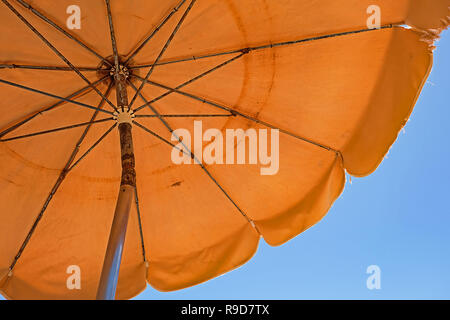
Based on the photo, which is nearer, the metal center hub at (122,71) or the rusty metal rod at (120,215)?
the rusty metal rod at (120,215)

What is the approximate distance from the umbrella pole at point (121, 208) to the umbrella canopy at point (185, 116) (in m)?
0.32

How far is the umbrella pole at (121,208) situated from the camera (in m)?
2.64

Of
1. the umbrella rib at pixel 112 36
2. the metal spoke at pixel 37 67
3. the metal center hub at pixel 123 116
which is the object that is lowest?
the metal center hub at pixel 123 116

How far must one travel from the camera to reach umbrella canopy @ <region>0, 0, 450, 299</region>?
3.43m

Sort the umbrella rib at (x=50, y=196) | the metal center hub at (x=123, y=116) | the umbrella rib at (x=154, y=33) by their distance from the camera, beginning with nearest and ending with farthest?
the umbrella rib at (x=154, y=33)
the metal center hub at (x=123, y=116)
the umbrella rib at (x=50, y=196)

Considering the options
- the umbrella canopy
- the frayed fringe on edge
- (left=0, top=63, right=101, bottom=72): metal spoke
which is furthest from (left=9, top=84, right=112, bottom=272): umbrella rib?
the frayed fringe on edge

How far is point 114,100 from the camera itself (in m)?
4.27

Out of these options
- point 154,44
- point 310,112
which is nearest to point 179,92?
point 154,44

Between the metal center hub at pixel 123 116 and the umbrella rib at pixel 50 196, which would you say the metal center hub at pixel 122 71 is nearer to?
the umbrella rib at pixel 50 196


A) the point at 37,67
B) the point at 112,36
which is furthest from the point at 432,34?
the point at 37,67

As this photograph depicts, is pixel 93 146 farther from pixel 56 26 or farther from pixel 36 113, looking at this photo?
pixel 56 26

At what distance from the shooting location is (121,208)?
3.01m

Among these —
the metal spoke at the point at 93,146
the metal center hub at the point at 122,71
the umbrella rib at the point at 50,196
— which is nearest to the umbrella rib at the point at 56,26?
the metal center hub at the point at 122,71

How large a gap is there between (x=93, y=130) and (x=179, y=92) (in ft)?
3.32
